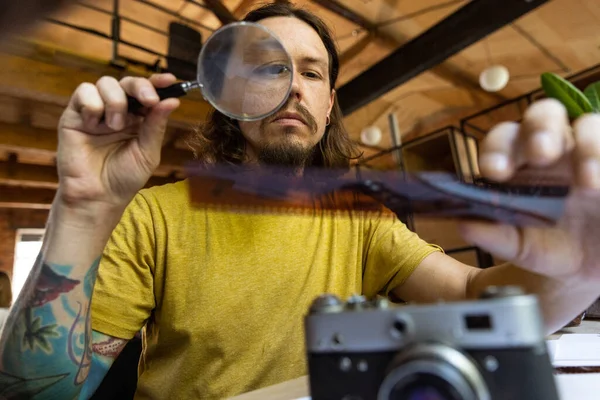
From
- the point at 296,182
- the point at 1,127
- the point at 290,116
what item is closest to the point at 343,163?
the point at 290,116

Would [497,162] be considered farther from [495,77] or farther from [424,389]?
[495,77]

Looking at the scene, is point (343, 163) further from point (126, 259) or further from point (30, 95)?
point (30, 95)

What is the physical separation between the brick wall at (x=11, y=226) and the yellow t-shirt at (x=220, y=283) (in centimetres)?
639

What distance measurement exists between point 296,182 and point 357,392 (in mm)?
332

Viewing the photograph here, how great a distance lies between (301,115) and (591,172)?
90 centimetres

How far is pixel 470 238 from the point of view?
1.80ft

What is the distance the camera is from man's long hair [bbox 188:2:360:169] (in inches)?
57.7

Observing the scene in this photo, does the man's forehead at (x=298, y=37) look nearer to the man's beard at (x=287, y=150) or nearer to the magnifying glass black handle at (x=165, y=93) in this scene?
the man's beard at (x=287, y=150)

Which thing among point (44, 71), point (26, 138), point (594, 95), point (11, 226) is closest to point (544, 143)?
point (594, 95)

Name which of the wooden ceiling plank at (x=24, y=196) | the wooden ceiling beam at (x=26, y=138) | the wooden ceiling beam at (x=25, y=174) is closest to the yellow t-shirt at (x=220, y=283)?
the wooden ceiling beam at (x=26, y=138)

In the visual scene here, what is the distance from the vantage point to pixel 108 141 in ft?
2.69

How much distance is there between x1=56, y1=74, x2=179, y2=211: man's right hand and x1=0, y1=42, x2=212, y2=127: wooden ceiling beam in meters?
1.88

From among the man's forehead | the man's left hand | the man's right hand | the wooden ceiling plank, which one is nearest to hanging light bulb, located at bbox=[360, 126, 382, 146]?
the man's forehead

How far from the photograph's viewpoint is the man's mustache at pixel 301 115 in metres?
1.25
